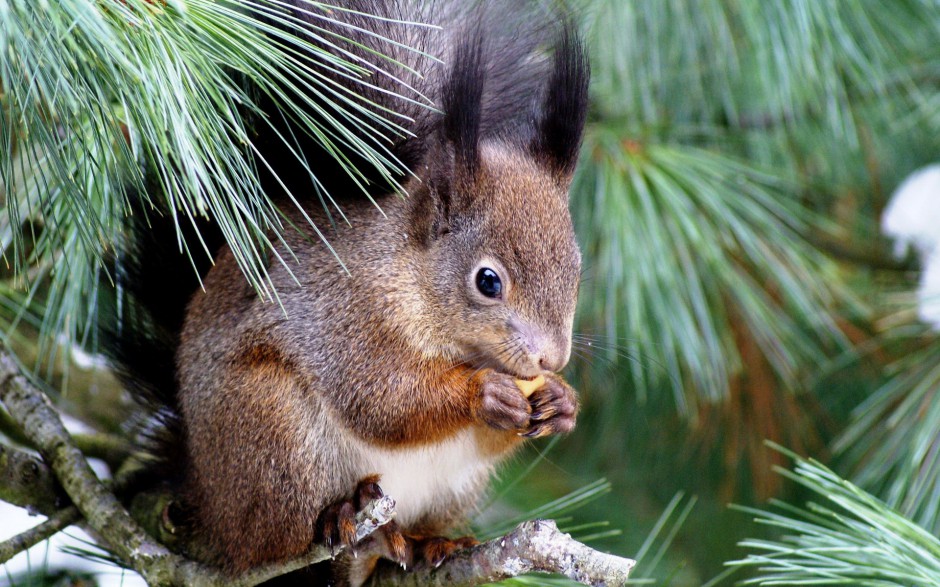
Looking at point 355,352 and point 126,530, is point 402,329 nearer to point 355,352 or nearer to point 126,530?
point 355,352

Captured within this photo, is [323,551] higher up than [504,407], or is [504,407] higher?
[504,407]

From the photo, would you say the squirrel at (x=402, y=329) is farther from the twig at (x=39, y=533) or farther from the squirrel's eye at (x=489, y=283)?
the twig at (x=39, y=533)

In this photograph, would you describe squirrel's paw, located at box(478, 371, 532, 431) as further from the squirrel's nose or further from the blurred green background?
the blurred green background

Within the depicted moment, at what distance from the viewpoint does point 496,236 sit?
146cm

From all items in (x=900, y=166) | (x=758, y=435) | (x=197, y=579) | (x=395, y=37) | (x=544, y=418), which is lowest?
(x=758, y=435)

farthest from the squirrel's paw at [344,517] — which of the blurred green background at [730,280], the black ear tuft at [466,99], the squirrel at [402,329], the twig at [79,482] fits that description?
the black ear tuft at [466,99]

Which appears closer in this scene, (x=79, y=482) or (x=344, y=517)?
(x=344, y=517)

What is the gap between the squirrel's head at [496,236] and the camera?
140 centimetres

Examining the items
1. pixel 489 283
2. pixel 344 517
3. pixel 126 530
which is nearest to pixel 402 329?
pixel 489 283

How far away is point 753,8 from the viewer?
6.66 feet

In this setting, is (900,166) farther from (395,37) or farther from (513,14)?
(395,37)

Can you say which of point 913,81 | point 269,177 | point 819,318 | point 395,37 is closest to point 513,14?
point 395,37

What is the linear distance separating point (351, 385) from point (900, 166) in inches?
83.6

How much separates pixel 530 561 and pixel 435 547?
282mm
